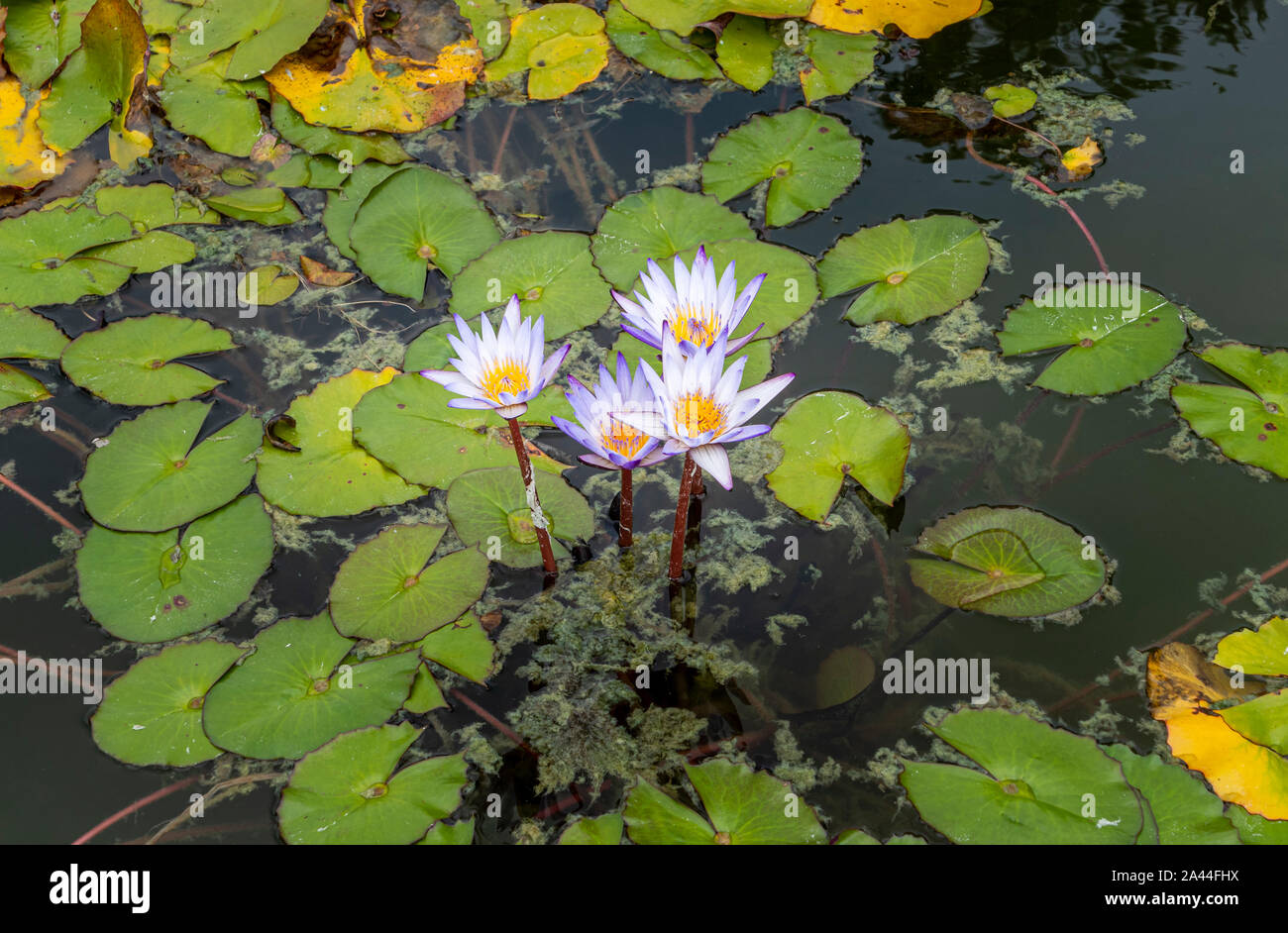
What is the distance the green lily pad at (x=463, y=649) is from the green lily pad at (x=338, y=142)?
2314 millimetres

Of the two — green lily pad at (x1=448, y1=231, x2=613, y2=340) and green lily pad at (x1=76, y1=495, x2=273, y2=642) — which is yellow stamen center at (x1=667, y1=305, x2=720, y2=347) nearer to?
green lily pad at (x1=448, y1=231, x2=613, y2=340)

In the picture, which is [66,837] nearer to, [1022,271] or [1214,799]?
[1214,799]

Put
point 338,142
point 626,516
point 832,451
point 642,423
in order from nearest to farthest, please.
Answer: point 642,423
point 626,516
point 832,451
point 338,142

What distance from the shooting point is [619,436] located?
7.96 ft

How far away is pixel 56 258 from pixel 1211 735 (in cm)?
451

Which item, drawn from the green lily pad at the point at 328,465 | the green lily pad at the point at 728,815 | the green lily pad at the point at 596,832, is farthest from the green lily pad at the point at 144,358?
the green lily pad at the point at 728,815

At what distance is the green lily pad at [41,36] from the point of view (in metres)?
4.34

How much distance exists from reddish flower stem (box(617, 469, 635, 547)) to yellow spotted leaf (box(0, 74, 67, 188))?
10.6 ft

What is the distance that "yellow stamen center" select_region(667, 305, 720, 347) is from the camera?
2.51 meters

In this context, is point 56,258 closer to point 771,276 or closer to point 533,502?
point 533,502

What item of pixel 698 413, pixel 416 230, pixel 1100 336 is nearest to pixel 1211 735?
pixel 1100 336

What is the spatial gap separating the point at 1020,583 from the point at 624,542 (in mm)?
1235

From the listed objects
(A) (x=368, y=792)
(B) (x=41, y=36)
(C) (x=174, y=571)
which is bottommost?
(A) (x=368, y=792)

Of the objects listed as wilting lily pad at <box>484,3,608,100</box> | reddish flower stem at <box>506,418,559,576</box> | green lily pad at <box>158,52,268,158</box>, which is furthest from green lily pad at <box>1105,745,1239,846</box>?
green lily pad at <box>158,52,268,158</box>
